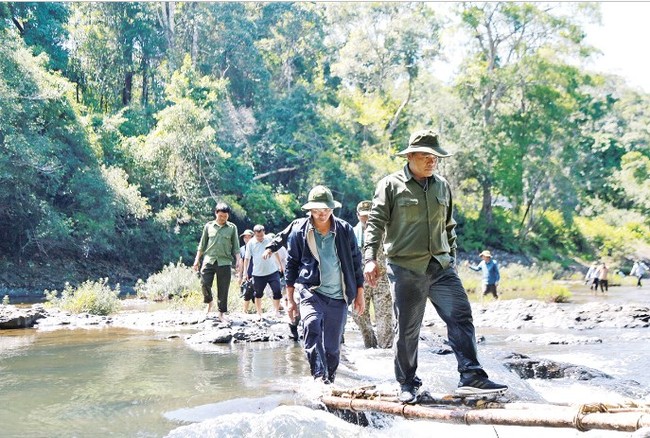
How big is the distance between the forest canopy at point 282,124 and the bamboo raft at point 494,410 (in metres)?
20.4

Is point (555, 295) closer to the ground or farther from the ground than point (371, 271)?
closer to the ground

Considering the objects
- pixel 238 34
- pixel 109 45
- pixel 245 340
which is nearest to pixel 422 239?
pixel 245 340

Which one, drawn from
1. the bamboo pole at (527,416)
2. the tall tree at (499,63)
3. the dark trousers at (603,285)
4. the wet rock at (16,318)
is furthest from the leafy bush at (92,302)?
the tall tree at (499,63)

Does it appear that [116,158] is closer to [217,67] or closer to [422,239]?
[217,67]

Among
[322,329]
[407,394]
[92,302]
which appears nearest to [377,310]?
[322,329]

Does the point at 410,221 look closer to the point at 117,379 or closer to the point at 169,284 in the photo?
the point at 117,379

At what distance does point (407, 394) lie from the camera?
555 cm

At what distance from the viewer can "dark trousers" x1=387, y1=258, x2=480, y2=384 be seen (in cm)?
567

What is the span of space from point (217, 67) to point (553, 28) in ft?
63.1

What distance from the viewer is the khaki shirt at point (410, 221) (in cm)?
560

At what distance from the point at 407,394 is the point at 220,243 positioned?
694 cm

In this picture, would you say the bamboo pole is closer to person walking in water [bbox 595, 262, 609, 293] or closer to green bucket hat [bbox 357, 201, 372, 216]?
green bucket hat [bbox 357, 201, 372, 216]

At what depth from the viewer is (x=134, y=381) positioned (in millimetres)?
7625

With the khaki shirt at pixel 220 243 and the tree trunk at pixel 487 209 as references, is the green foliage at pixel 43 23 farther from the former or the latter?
the tree trunk at pixel 487 209
